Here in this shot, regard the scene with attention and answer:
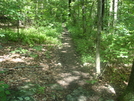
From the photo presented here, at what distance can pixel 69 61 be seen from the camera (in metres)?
7.68

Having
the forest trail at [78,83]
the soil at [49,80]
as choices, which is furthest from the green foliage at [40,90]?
the forest trail at [78,83]

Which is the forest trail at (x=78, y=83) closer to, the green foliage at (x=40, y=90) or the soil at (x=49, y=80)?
the soil at (x=49, y=80)

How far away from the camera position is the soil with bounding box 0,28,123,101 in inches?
159

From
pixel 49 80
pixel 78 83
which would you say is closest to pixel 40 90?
pixel 49 80

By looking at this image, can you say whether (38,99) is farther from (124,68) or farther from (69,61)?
(124,68)

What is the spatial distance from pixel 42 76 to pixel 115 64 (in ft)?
13.6

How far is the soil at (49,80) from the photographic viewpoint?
4051 mm

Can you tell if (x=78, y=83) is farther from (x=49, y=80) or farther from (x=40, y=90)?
(x=40, y=90)

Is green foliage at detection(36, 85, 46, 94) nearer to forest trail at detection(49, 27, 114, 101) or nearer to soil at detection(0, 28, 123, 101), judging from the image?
soil at detection(0, 28, 123, 101)

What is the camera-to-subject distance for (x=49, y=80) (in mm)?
5121

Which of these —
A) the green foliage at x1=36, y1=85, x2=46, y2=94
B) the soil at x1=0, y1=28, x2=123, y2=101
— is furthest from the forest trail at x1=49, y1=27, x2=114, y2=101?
the green foliage at x1=36, y1=85, x2=46, y2=94

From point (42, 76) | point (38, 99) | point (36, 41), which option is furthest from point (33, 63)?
point (36, 41)

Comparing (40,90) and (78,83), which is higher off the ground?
(40,90)

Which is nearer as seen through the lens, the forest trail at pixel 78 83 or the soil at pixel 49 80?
the soil at pixel 49 80
